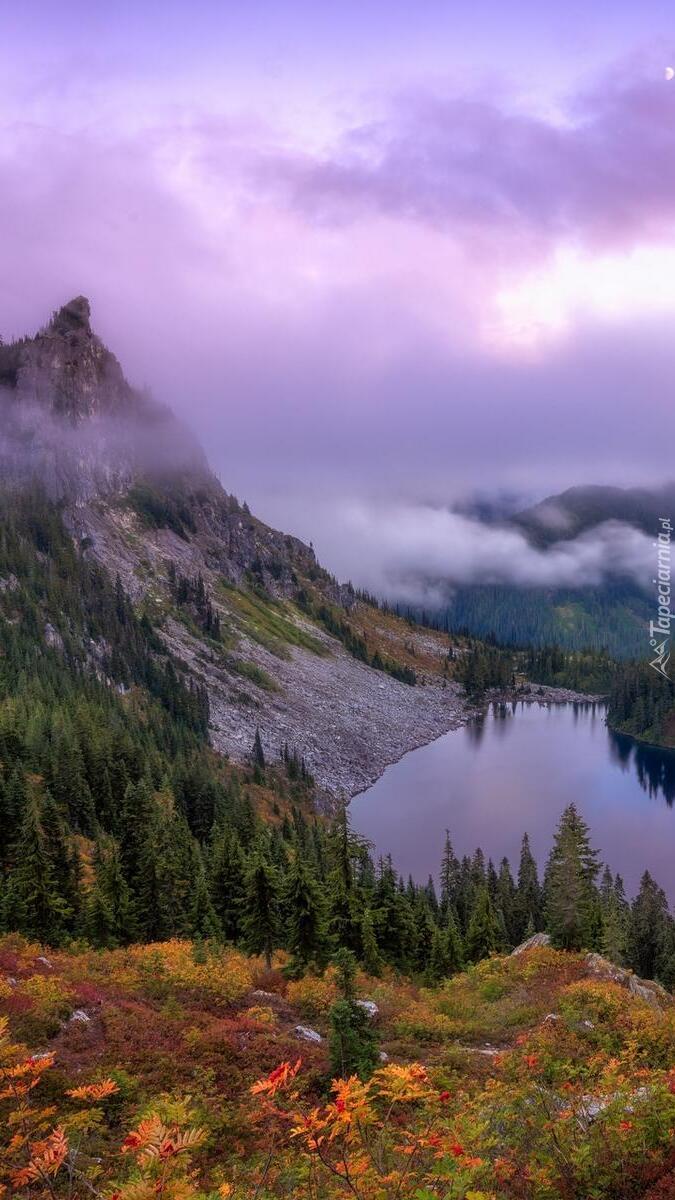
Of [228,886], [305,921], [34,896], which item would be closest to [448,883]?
[228,886]

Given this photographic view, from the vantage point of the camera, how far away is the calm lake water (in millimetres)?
105438

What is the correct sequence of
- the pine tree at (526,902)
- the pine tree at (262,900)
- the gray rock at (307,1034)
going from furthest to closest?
the pine tree at (526,902)
the pine tree at (262,900)
the gray rock at (307,1034)

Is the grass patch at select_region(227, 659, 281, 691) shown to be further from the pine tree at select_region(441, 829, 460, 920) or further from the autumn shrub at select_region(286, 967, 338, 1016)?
the autumn shrub at select_region(286, 967, 338, 1016)

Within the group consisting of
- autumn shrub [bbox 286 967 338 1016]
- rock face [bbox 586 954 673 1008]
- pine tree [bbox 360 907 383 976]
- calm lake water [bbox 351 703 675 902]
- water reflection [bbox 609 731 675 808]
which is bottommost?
calm lake water [bbox 351 703 675 902]

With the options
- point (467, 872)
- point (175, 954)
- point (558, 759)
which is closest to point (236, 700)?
point (558, 759)

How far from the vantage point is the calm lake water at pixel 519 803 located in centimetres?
10544

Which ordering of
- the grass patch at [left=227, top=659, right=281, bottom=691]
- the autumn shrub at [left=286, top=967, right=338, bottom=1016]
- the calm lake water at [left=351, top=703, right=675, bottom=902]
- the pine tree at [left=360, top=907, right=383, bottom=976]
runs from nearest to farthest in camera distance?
the autumn shrub at [left=286, top=967, right=338, bottom=1016], the pine tree at [left=360, top=907, right=383, bottom=976], the calm lake water at [left=351, top=703, right=675, bottom=902], the grass patch at [left=227, top=659, right=281, bottom=691]

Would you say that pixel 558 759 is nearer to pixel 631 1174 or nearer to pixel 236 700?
pixel 236 700

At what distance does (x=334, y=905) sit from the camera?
139 ft

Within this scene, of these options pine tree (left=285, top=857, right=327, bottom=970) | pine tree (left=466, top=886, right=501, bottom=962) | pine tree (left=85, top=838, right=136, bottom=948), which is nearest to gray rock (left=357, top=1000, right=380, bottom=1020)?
pine tree (left=285, top=857, right=327, bottom=970)

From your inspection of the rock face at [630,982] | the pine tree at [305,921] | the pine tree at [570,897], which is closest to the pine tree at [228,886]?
the pine tree at [305,921]

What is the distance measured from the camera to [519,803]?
12988cm

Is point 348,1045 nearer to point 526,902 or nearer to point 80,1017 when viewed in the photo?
point 80,1017

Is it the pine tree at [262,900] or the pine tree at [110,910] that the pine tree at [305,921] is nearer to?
the pine tree at [262,900]
